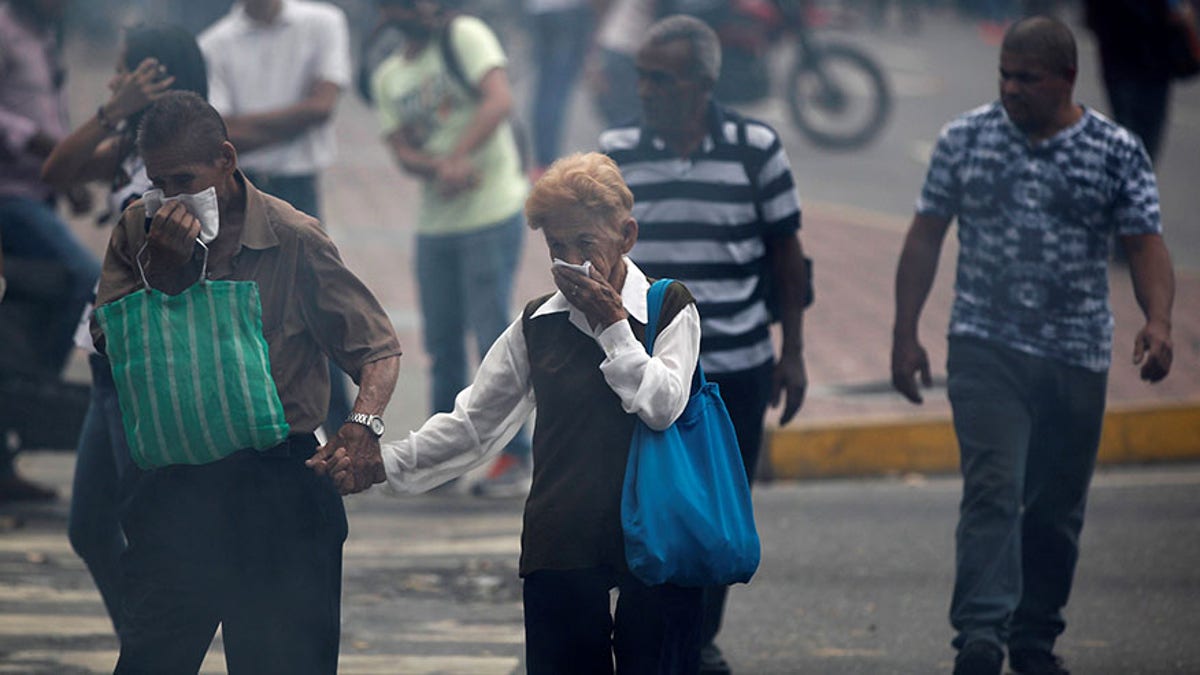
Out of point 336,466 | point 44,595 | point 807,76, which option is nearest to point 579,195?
point 336,466

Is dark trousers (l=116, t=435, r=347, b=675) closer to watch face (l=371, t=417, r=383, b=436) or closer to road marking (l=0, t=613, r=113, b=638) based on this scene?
watch face (l=371, t=417, r=383, b=436)

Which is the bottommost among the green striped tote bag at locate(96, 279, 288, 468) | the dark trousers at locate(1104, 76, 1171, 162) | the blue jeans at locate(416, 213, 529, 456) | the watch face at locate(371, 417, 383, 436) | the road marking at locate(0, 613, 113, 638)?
the road marking at locate(0, 613, 113, 638)

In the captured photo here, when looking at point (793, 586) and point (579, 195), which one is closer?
point (579, 195)

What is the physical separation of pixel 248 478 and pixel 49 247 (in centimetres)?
355

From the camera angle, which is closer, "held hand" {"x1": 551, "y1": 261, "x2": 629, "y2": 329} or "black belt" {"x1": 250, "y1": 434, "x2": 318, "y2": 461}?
"held hand" {"x1": 551, "y1": 261, "x2": 629, "y2": 329}

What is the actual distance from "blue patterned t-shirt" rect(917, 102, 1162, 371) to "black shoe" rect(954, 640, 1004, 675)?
2.66ft

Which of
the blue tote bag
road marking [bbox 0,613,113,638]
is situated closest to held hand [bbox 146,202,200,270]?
the blue tote bag

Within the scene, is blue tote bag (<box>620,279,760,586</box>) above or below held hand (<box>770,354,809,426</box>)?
above

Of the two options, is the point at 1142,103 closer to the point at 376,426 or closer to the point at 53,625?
the point at 53,625

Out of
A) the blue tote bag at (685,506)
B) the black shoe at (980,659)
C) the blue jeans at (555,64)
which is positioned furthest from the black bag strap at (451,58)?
the blue jeans at (555,64)

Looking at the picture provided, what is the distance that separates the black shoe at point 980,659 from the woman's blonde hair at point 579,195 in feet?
5.73

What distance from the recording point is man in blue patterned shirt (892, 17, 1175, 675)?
205 inches

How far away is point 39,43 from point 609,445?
4253 millimetres

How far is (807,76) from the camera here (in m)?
14.8
